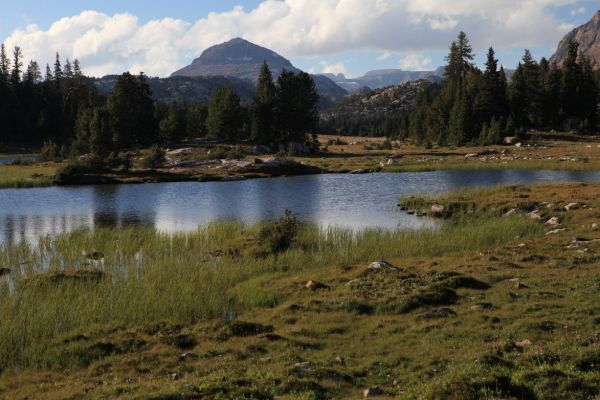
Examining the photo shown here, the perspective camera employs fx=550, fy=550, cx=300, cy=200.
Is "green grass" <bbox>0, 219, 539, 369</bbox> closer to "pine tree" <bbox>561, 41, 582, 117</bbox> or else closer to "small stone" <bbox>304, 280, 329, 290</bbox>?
"small stone" <bbox>304, 280, 329, 290</bbox>

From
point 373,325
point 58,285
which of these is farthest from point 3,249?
point 373,325

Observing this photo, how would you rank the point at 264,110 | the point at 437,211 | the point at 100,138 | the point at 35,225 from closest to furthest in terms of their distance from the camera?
the point at 437,211 < the point at 35,225 < the point at 100,138 < the point at 264,110

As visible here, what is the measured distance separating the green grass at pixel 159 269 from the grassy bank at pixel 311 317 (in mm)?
100

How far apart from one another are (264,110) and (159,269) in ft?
302

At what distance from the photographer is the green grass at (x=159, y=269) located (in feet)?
63.3

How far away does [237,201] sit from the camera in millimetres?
57969

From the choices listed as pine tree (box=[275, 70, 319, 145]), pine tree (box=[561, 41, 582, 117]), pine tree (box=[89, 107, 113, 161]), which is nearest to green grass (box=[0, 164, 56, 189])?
pine tree (box=[89, 107, 113, 161])

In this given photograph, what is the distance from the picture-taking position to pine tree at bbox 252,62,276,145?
11500 cm

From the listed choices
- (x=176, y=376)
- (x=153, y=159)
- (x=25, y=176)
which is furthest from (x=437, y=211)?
(x=25, y=176)

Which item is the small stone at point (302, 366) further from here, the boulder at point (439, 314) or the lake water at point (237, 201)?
the lake water at point (237, 201)

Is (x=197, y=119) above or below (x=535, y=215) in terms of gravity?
above

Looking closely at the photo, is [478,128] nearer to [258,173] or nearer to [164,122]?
[258,173]

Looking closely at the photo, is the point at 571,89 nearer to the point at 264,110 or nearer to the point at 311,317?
the point at 264,110

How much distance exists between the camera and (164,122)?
399ft
